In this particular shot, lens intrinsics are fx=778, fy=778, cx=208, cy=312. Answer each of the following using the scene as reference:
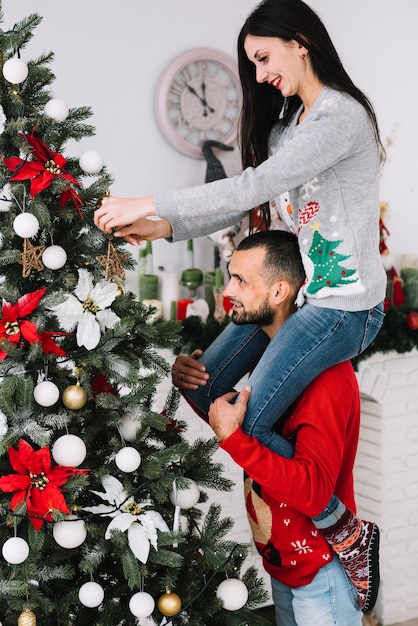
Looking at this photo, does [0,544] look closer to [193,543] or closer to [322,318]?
[193,543]

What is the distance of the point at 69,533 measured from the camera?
1512 millimetres

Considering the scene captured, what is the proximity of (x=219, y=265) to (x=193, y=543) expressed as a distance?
1.68 m

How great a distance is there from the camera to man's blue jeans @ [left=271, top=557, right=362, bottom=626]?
1891 millimetres

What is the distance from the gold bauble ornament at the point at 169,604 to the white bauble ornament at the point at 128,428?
33 centimetres

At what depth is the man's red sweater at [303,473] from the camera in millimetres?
1712

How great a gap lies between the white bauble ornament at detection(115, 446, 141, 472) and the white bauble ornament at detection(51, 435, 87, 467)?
0.08m

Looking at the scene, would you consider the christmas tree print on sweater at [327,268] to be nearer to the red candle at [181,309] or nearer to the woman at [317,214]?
the woman at [317,214]

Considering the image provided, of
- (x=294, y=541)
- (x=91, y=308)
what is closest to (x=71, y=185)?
(x=91, y=308)

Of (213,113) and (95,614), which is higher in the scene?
(213,113)

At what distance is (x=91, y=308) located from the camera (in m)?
1.56

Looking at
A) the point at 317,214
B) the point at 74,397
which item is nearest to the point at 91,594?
the point at 74,397

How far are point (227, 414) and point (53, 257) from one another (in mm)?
542

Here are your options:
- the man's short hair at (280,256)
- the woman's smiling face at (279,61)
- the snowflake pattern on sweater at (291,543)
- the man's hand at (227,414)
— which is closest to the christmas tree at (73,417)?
the man's hand at (227,414)

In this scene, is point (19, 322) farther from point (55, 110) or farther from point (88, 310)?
point (55, 110)
